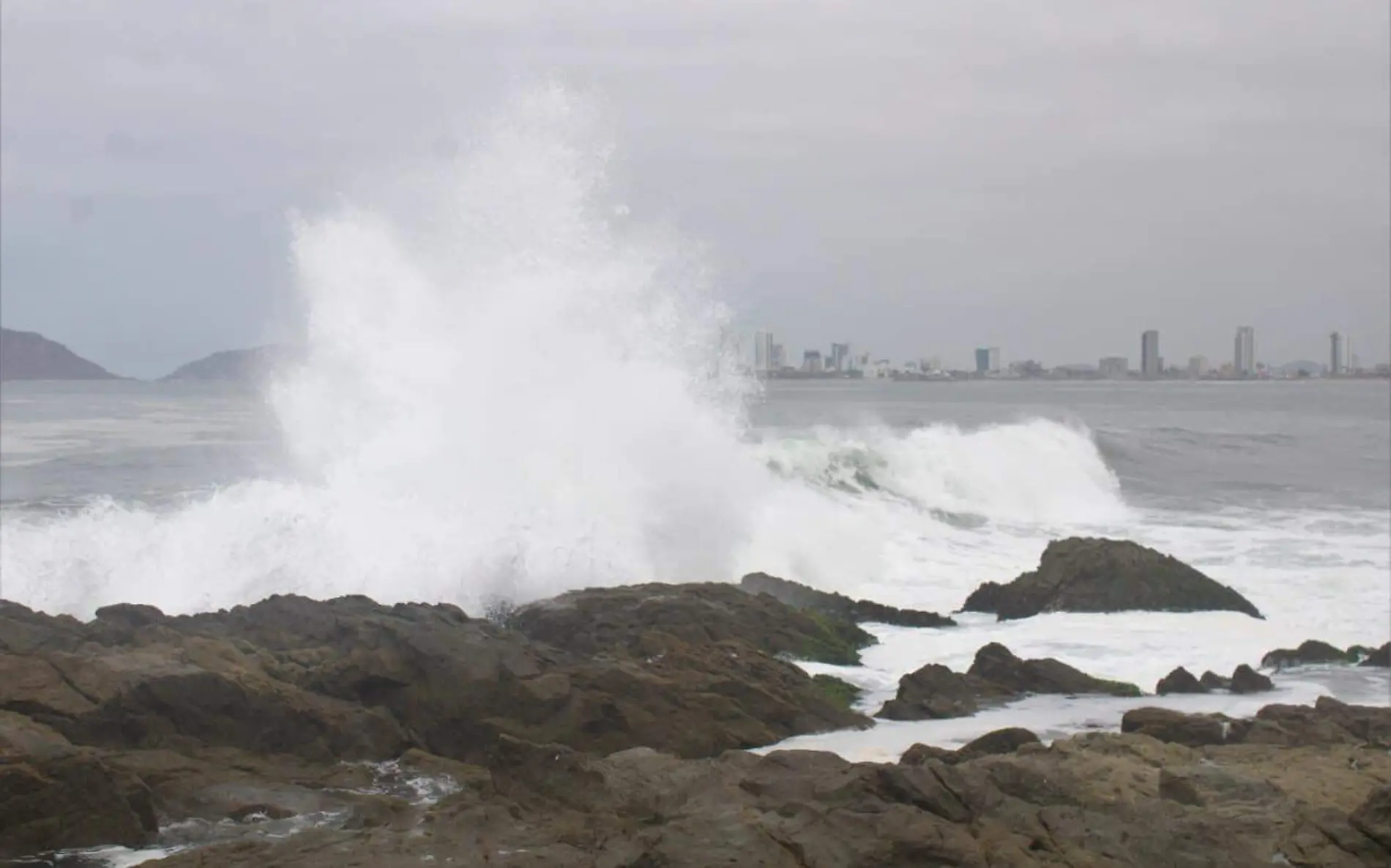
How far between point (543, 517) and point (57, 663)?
763cm

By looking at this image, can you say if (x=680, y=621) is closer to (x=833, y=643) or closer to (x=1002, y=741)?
(x=833, y=643)

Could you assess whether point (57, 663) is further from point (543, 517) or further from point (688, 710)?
point (543, 517)

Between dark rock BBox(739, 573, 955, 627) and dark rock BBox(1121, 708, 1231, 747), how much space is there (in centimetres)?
530

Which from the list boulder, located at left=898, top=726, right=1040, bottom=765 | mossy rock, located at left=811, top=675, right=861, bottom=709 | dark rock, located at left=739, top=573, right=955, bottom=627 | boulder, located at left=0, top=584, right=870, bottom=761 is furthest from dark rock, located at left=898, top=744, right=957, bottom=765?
dark rock, located at left=739, top=573, right=955, bottom=627

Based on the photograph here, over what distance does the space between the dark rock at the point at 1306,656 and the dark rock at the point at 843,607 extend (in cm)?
307

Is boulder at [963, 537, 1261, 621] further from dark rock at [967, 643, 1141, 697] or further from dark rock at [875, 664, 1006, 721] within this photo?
dark rock at [875, 664, 1006, 721]

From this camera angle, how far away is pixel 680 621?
11.1m

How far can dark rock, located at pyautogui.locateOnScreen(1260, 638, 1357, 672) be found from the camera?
41.1 ft

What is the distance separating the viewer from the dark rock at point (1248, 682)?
11.3 metres

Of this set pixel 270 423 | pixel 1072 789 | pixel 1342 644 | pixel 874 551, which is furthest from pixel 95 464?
pixel 1072 789

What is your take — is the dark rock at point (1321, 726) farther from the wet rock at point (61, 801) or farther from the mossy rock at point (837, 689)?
the wet rock at point (61, 801)

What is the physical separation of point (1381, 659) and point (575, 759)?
863 cm

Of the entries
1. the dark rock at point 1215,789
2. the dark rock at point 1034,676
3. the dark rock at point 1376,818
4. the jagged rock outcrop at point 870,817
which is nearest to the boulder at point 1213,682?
the dark rock at point 1034,676

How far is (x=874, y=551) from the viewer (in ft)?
64.5
